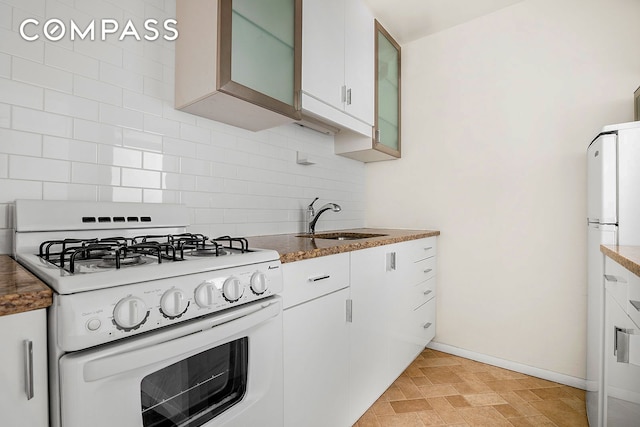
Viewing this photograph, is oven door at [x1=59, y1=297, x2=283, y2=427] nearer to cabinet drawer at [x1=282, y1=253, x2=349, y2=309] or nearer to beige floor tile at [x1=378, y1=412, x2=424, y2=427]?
cabinet drawer at [x1=282, y1=253, x2=349, y2=309]

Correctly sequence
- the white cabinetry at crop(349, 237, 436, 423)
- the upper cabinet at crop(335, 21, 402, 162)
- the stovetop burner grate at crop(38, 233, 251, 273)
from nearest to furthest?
the stovetop burner grate at crop(38, 233, 251, 273), the white cabinetry at crop(349, 237, 436, 423), the upper cabinet at crop(335, 21, 402, 162)

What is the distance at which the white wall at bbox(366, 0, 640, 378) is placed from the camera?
6.82 ft

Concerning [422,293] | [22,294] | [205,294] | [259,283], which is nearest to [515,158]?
[422,293]

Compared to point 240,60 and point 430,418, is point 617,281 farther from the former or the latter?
point 240,60

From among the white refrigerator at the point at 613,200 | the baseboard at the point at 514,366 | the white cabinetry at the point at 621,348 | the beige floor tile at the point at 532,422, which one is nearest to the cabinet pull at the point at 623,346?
the white cabinetry at the point at 621,348

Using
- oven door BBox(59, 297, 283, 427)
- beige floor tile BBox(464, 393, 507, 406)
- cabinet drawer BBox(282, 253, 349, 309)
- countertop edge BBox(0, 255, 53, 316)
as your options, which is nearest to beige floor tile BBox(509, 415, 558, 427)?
beige floor tile BBox(464, 393, 507, 406)

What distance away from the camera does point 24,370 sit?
2.03 feet

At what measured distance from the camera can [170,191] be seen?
4.98ft

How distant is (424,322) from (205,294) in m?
1.96

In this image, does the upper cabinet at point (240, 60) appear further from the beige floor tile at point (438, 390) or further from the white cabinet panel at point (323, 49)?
the beige floor tile at point (438, 390)

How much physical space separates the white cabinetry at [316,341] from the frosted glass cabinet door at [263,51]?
2.57 ft

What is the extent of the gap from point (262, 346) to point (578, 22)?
2707 mm

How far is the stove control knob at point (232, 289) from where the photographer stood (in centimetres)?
92

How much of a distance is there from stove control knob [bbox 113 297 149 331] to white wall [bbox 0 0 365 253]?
2.42 feet
